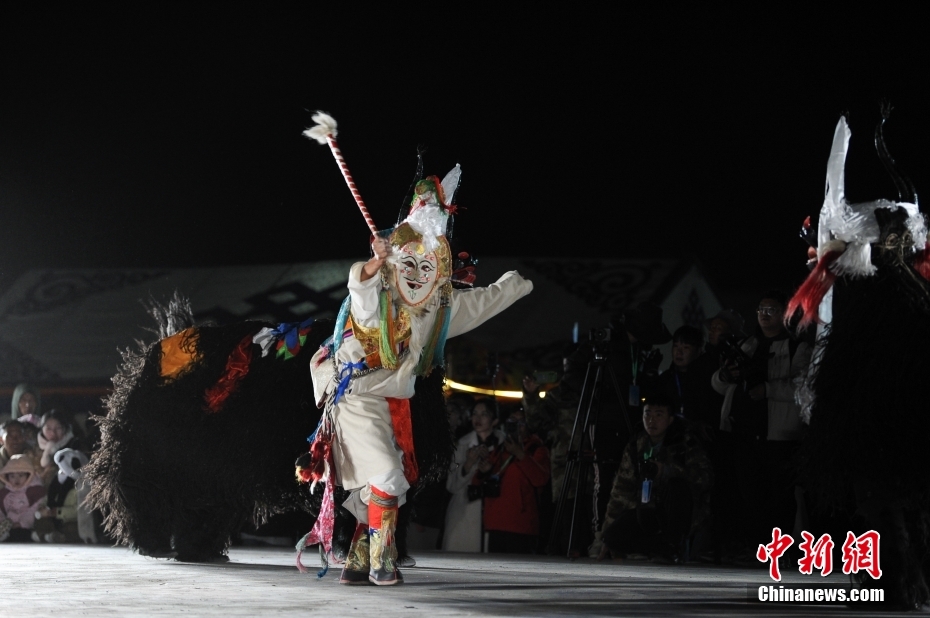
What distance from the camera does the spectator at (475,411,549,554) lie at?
7.43 m

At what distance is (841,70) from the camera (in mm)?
10984

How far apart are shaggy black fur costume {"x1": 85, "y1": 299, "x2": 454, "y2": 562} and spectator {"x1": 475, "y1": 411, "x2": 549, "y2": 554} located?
192 centimetres

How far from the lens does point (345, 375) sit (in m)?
4.95

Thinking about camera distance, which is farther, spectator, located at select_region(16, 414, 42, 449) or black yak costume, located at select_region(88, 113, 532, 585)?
spectator, located at select_region(16, 414, 42, 449)

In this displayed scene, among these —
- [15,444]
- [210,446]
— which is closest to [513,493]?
[210,446]

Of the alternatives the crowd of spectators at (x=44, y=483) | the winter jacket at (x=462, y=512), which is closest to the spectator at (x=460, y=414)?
the winter jacket at (x=462, y=512)

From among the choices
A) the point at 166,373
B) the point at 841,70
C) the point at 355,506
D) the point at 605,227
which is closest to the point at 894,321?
the point at 355,506

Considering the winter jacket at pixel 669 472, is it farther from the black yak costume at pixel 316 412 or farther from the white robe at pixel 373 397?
Result: the white robe at pixel 373 397

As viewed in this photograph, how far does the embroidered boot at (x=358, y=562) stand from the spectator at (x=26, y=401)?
16.6 ft

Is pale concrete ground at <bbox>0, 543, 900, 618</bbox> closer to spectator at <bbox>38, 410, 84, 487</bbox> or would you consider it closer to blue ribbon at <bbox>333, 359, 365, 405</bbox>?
blue ribbon at <bbox>333, 359, 365, 405</bbox>

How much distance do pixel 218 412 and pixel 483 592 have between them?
1.82 meters

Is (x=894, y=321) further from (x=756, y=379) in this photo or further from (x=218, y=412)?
(x=218, y=412)

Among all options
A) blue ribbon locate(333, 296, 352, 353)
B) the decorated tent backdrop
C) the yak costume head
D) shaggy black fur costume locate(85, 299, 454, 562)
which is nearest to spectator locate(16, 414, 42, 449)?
the decorated tent backdrop

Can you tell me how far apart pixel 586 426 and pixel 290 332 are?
1.95 m
